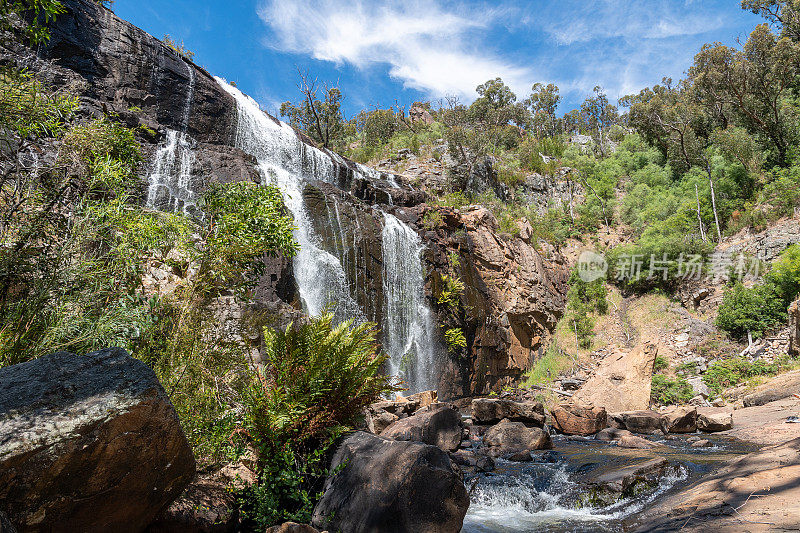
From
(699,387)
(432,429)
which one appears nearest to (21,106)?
(432,429)

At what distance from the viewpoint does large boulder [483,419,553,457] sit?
961 centimetres

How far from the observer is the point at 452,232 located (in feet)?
65.5

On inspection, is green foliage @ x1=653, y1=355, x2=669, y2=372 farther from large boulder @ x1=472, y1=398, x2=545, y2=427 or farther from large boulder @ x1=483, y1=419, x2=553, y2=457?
large boulder @ x1=483, y1=419, x2=553, y2=457

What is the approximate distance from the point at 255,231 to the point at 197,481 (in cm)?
302

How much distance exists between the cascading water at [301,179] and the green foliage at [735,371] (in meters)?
15.3

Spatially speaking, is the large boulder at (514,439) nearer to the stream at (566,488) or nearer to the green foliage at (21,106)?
the stream at (566,488)

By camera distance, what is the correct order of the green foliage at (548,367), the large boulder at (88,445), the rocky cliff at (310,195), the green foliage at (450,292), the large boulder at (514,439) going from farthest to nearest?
1. the green foliage at (548,367)
2. the green foliage at (450,292)
3. the rocky cliff at (310,195)
4. the large boulder at (514,439)
5. the large boulder at (88,445)

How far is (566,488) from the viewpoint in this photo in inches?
271

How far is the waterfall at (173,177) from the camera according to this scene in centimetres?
1250

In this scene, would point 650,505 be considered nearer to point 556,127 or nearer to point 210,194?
point 210,194

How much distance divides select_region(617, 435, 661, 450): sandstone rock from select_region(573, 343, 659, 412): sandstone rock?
18.2 feet

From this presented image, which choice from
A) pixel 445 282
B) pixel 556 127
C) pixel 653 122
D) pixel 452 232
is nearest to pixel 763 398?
pixel 445 282

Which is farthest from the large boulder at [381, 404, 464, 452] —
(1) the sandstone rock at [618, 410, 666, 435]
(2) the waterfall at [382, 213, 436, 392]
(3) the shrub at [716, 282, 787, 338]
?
(3) the shrub at [716, 282, 787, 338]

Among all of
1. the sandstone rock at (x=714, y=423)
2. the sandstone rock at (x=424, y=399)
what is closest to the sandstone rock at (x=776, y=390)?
the sandstone rock at (x=714, y=423)
